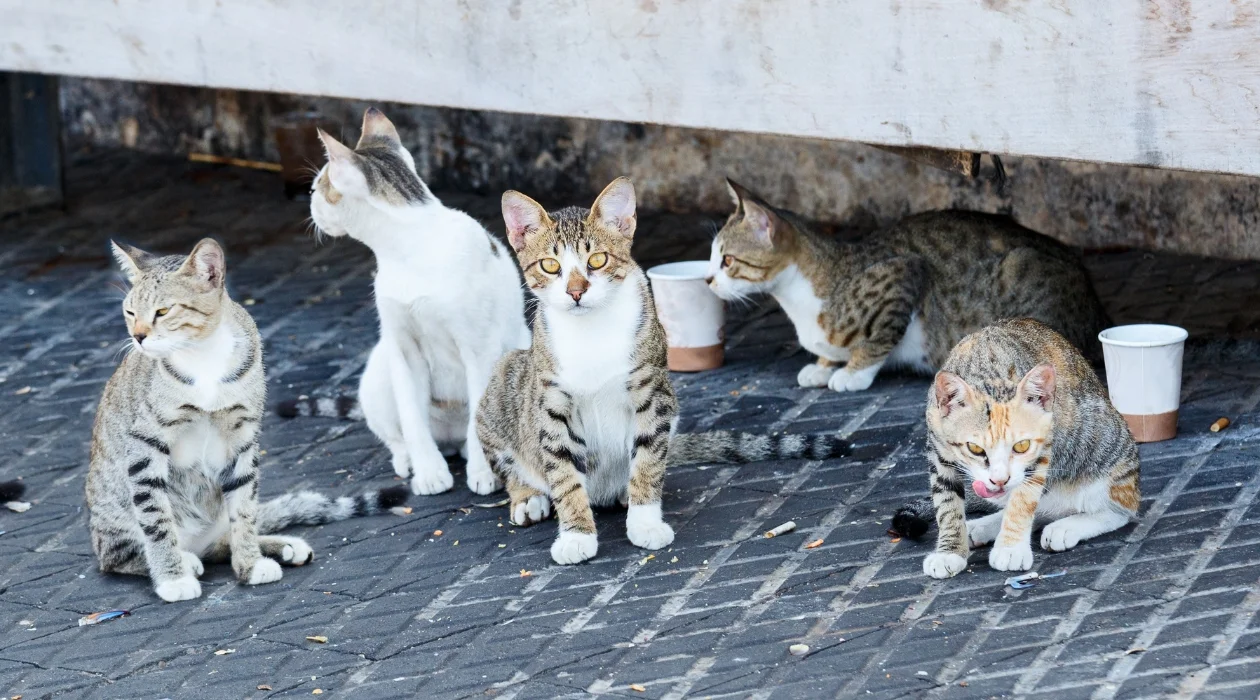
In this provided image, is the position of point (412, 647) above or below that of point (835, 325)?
below

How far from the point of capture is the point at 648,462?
5.18m

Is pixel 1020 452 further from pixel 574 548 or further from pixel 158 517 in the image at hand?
pixel 158 517

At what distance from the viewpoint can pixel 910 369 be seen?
22.6 ft

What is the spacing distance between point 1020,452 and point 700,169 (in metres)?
5.24

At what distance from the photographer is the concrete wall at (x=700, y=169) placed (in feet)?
26.6

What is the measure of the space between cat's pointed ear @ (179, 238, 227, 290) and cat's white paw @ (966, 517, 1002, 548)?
270cm

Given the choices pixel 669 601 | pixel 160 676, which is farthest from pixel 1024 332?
pixel 160 676

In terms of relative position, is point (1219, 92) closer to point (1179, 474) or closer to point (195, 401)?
point (1179, 474)

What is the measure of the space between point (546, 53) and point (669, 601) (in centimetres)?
292

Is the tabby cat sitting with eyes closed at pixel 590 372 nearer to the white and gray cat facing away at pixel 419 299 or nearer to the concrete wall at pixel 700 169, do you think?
the white and gray cat facing away at pixel 419 299

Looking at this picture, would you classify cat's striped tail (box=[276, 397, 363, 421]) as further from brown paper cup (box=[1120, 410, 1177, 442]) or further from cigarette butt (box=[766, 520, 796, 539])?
brown paper cup (box=[1120, 410, 1177, 442])

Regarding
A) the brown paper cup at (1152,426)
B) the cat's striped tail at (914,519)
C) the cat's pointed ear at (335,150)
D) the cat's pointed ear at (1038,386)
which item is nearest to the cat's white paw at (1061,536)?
the cat's striped tail at (914,519)

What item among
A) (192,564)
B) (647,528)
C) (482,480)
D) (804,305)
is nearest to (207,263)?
(192,564)

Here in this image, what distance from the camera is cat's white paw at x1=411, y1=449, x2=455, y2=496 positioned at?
5816mm
